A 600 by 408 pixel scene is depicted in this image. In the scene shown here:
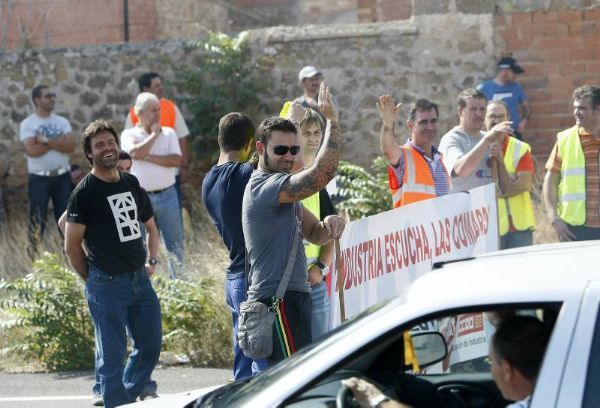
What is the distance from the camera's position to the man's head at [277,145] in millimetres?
6168

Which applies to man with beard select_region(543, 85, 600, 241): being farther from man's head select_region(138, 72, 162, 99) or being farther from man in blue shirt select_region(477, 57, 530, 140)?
man's head select_region(138, 72, 162, 99)

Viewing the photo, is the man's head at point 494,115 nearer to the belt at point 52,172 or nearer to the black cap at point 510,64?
the black cap at point 510,64

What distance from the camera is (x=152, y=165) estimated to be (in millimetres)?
11547

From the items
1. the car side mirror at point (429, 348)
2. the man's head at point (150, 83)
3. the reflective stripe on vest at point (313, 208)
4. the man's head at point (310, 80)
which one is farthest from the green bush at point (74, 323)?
the car side mirror at point (429, 348)

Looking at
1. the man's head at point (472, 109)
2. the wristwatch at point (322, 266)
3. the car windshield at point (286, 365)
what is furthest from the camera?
the man's head at point (472, 109)

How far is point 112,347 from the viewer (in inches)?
284

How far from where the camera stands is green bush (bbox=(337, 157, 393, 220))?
38.5 feet

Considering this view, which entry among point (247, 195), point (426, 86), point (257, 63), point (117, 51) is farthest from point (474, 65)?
point (247, 195)

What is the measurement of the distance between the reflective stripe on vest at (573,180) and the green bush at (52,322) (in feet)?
12.9

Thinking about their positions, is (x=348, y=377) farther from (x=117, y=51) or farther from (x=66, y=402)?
(x=117, y=51)

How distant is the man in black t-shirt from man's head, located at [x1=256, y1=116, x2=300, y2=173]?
1437 millimetres

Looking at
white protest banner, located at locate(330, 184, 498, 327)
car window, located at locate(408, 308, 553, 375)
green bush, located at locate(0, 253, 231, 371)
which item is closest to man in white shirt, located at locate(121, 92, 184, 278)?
green bush, located at locate(0, 253, 231, 371)

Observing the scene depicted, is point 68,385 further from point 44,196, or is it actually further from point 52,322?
point 44,196

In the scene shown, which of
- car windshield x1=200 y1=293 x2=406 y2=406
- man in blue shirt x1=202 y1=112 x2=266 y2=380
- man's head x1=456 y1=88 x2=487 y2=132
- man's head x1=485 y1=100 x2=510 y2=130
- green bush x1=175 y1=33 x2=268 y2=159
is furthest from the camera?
green bush x1=175 y1=33 x2=268 y2=159
